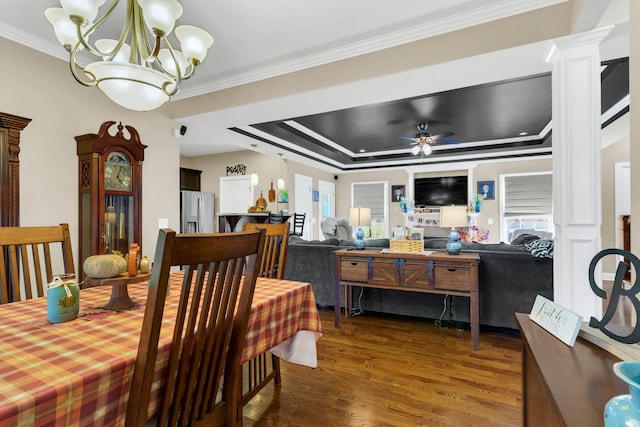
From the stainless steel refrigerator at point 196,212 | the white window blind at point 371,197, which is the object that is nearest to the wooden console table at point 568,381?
the stainless steel refrigerator at point 196,212

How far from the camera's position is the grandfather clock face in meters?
2.84

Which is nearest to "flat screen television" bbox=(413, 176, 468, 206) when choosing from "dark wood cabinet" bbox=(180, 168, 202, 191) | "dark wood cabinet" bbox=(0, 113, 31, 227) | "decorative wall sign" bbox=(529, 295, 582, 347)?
"dark wood cabinet" bbox=(180, 168, 202, 191)

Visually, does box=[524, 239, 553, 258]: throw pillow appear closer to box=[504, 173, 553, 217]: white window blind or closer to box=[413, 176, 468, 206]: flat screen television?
box=[413, 176, 468, 206]: flat screen television

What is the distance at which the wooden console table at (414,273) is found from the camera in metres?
2.67

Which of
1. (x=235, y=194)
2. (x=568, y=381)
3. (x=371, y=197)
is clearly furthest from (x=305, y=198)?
(x=568, y=381)

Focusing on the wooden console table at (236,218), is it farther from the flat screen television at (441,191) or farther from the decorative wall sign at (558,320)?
the decorative wall sign at (558,320)

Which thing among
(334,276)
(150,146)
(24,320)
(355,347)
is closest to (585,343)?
(24,320)

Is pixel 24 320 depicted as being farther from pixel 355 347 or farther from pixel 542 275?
pixel 542 275

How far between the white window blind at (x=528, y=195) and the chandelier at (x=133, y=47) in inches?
283

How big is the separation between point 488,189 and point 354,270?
545 centimetres

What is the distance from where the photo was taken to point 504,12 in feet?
7.13

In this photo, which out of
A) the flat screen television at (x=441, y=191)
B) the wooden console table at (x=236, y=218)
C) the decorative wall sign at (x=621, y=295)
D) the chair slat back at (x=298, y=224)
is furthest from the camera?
the flat screen television at (x=441, y=191)

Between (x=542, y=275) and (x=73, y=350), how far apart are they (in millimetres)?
3216

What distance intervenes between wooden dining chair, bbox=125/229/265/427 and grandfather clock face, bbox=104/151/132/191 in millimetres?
2461
